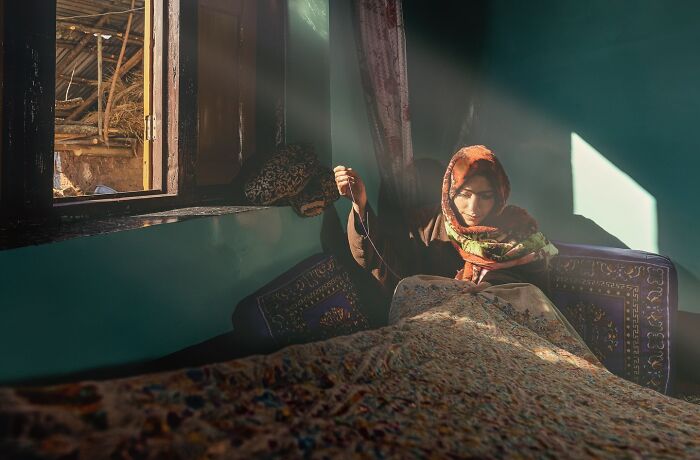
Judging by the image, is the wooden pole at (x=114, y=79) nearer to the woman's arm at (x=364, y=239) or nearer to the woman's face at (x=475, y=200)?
the woman's arm at (x=364, y=239)

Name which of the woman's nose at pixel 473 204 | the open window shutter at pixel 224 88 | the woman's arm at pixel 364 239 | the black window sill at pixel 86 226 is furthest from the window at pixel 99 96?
the woman's nose at pixel 473 204

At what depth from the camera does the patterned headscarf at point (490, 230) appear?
117 inches

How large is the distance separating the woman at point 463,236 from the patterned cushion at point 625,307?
20 cm

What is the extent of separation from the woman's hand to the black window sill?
782 millimetres

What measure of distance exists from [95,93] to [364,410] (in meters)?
5.48

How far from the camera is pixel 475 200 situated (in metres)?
3.04

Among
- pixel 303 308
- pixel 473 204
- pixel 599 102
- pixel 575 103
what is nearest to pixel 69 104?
pixel 303 308

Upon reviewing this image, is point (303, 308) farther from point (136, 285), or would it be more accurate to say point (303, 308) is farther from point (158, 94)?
point (158, 94)

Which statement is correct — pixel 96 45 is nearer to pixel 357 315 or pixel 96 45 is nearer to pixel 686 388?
pixel 357 315

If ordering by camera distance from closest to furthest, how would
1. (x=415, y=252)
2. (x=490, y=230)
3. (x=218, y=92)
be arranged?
(x=218, y=92) < (x=490, y=230) < (x=415, y=252)

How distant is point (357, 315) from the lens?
2801 millimetres

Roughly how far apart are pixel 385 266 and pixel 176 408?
2114 mm

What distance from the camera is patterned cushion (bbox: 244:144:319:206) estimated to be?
8.64ft

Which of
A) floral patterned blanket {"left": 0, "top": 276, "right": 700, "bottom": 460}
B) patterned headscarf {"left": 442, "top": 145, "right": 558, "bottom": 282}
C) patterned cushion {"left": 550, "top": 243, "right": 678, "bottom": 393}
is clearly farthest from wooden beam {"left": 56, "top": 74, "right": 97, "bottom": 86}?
patterned cushion {"left": 550, "top": 243, "right": 678, "bottom": 393}
